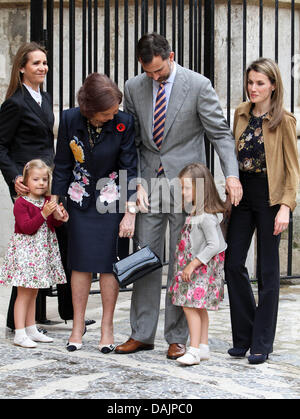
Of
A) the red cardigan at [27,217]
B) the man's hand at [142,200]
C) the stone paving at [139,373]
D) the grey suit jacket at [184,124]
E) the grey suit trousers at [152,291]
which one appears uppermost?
the grey suit jacket at [184,124]

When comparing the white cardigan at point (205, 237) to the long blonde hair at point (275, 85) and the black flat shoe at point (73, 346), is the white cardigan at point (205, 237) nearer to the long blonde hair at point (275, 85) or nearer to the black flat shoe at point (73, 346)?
the long blonde hair at point (275, 85)

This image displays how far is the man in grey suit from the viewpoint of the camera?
4.69 m

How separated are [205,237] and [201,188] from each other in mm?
277

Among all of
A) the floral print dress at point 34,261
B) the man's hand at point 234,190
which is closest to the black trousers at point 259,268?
the man's hand at point 234,190

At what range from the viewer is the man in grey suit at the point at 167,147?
15.4 feet

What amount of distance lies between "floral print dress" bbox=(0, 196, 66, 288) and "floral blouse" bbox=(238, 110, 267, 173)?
1261 millimetres

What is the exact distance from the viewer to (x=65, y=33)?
7797mm

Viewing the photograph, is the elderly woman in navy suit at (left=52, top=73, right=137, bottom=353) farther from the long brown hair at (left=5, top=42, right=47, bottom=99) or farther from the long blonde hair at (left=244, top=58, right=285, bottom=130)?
the long blonde hair at (left=244, top=58, right=285, bottom=130)

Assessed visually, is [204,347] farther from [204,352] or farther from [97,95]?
[97,95]

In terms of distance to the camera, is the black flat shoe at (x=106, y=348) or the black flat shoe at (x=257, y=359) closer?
the black flat shoe at (x=257, y=359)

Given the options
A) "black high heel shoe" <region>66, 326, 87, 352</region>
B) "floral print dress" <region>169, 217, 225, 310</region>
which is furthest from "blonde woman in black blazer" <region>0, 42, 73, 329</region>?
Result: "floral print dress" <region>169, 217, 225, 310</region>

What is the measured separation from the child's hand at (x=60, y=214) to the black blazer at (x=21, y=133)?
0.39m
